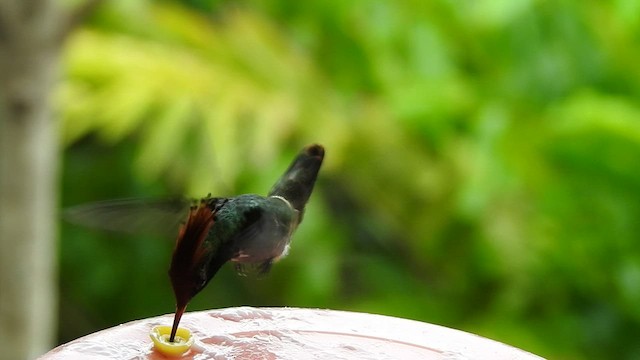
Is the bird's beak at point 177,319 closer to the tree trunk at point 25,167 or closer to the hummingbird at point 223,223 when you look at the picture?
the hummingbird at point 223,223

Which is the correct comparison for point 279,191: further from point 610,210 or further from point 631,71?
point 631,71

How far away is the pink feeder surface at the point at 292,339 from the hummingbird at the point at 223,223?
64 millimetres

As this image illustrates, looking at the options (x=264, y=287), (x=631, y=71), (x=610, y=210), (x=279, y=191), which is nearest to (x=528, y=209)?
(x=610, y=210)

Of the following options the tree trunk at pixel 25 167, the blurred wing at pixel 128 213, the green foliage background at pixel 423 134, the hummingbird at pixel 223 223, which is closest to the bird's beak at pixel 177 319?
the hummingbird at pixel 223 223

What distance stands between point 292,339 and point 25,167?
0.86 meters

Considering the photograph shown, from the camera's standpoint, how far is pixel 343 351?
3.36ft

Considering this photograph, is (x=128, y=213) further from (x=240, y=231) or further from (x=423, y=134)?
(x=423, y=134)

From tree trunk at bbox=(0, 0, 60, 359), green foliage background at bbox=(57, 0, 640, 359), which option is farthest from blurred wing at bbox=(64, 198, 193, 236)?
green foliage background at bbox=(57, 0, 640, 359)

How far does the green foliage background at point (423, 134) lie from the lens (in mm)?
2426

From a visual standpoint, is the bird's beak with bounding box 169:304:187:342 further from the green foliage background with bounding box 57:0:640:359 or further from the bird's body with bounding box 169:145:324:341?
the green foliage background with bounding box 57:0:640:359

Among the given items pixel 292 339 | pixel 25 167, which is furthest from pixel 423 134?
pixel 292 339

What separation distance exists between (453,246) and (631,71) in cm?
73

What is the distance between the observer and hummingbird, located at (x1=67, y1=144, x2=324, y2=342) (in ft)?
2.86

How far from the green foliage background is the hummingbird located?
126cm
